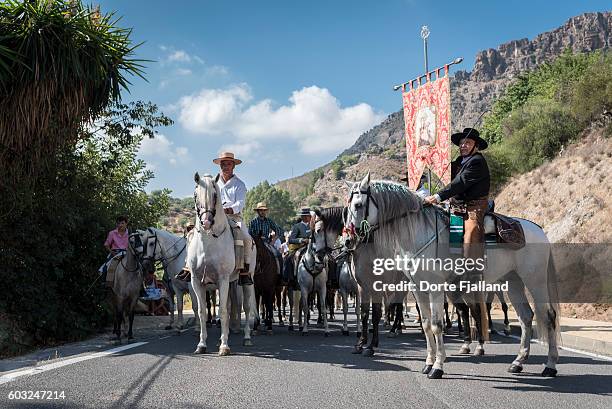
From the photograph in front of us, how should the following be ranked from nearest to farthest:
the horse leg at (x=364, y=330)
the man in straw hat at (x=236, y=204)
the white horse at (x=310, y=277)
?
the horse leg at (x=364, y=330), the man in straw hat at (x=236, y=204), the white horse at (x=310, y=277)

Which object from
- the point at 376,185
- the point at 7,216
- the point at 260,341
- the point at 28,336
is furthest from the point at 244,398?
the point at 7,216

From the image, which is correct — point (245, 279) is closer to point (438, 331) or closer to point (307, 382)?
point (307, 382)

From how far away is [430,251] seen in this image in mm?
7484

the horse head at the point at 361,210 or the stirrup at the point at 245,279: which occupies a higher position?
the horse head at the point at 361,210

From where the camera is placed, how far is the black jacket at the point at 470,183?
7637mm

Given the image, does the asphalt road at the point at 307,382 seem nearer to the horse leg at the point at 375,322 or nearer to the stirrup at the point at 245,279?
the horse leg at the point at 375,322

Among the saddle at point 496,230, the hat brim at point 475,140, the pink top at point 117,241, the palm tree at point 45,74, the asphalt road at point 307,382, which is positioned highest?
the palm tree at point 45,74

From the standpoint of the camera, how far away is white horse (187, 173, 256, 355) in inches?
359

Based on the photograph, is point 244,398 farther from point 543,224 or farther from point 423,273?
point 543,224

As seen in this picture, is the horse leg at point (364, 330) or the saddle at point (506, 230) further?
the horse leg at point (364, 330)

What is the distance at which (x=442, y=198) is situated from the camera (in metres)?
7.70

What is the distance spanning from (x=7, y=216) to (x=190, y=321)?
8.20 metres

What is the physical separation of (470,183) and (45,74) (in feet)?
26.9

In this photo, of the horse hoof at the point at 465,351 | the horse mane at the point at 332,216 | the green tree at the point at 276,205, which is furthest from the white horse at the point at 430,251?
the green tree at the point at 276,205
